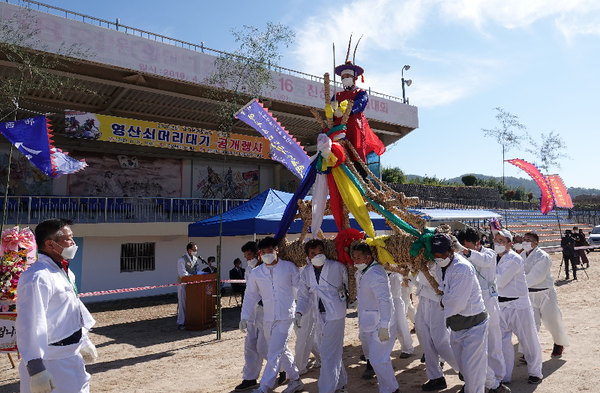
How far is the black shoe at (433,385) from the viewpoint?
5.15 metres

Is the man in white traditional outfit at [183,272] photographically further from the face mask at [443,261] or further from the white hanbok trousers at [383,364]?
the face mask at [443,261]

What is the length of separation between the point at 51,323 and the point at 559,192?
16243mm

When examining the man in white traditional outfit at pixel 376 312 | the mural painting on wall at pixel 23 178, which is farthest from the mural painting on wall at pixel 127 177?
the man in white traditional outfit at pixel 376 312

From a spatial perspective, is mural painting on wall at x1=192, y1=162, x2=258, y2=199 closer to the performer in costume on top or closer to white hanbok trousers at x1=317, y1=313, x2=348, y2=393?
the performer in costume on top

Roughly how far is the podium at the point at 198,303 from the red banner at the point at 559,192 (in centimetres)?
1199

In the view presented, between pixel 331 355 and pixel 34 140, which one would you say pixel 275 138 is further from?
pixel 34 140

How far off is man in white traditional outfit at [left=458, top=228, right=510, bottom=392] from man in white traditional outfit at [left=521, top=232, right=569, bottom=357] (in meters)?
1.31

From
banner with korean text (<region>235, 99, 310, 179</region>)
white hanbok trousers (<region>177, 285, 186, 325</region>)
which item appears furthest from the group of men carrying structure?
white hanbok trousers (<region>177, 285, 186, 325</region>)

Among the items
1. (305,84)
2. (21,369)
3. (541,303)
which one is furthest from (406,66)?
(21,369)

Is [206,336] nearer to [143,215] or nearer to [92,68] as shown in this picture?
[143,215]

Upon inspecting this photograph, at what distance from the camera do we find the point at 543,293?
6.38 m

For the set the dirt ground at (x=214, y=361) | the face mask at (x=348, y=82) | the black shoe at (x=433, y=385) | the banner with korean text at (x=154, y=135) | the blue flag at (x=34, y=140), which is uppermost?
the banner with korean text at (x=154, y=135)

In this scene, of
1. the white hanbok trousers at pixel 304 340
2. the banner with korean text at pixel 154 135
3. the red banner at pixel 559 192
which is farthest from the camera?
the red banner at pixel 559 192

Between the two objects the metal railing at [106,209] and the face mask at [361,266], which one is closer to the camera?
the face mask at [361,266]
